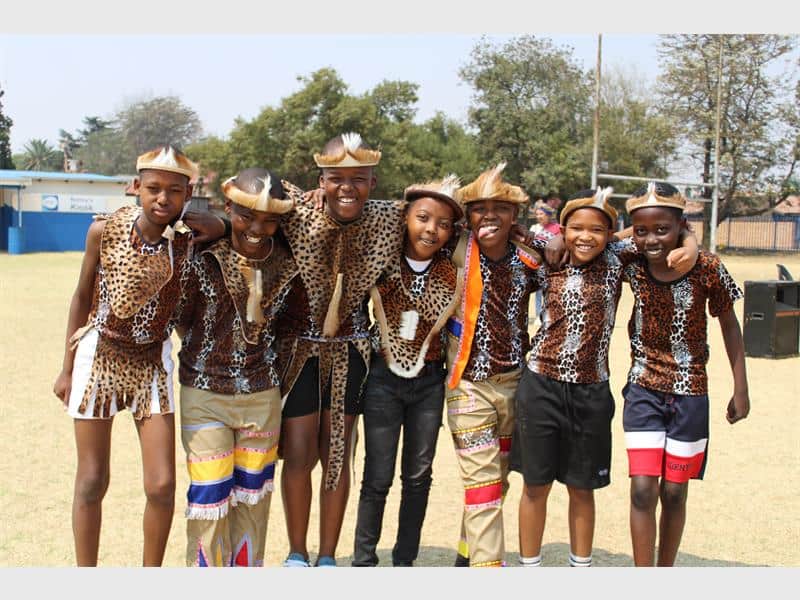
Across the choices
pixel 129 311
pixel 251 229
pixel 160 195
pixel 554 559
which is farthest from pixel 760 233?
pixel 129 311

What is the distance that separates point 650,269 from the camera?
3.91 meters

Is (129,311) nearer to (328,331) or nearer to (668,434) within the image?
(328,331)

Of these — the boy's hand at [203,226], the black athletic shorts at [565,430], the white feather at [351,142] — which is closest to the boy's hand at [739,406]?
the black athletic shorts at [565,430]

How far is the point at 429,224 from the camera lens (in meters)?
3.90

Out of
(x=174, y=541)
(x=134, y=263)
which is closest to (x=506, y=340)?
(x=134, y=263)

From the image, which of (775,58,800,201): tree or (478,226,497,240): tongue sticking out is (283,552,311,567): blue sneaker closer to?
(478,226,497,240): tongue sticking out

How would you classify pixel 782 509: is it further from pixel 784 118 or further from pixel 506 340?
pixel 784 118

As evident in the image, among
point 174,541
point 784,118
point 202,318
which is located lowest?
point 174,541

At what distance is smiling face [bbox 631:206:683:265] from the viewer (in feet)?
12.4

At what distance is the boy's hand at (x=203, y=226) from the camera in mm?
3705

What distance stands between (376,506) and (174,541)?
4.53 feet

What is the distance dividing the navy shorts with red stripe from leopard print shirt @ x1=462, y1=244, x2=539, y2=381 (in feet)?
2.12

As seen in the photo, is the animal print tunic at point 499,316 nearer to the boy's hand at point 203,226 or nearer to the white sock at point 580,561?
the white sock at point 580,561

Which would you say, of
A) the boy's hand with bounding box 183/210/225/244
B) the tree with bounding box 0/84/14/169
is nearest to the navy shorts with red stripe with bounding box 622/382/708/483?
the boy's hand with bounding box 183/210/225/244
